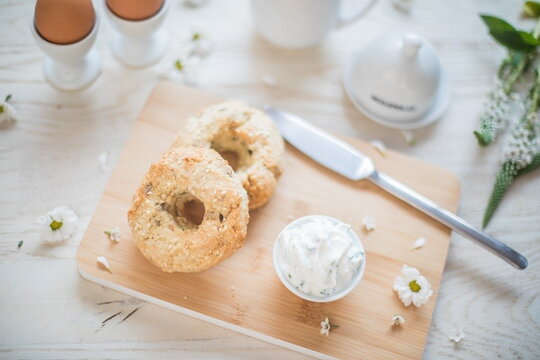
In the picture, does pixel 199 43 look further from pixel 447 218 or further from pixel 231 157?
pixel 447 218

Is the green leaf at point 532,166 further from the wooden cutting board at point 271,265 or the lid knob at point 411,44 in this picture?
the lid knob at point 411,44

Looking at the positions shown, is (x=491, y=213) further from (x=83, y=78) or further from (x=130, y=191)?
(x=83, y=78)

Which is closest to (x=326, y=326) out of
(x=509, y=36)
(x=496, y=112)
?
(x=496, y=112)

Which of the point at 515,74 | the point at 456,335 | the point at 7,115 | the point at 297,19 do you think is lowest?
the point at 456,335

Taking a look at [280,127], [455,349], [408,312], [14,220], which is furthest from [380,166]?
[14,220]

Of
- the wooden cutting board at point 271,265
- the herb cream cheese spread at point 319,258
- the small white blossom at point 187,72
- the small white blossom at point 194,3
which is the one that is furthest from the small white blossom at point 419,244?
the small white blossom at point 194,3

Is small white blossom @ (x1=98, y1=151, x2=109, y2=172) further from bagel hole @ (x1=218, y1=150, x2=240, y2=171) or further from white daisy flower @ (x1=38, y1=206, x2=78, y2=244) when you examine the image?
bagel hole @ (x1=218, y1=150, x2=240, y2=171)
